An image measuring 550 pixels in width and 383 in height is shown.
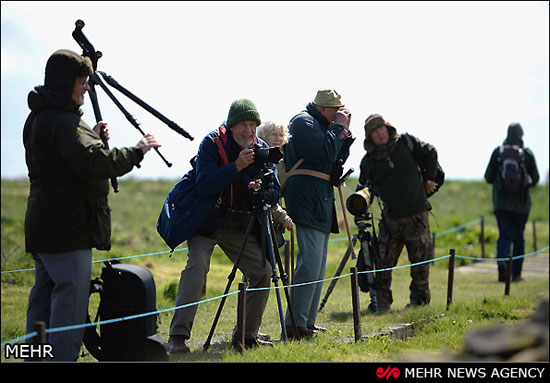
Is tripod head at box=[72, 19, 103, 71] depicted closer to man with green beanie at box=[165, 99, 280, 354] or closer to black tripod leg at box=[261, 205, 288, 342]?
man with green beanie at box=[165, 99, 280, 354]

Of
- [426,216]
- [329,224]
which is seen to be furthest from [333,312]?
[329,224]

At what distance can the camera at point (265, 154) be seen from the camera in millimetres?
5402

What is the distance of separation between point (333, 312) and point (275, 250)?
2.97 metres

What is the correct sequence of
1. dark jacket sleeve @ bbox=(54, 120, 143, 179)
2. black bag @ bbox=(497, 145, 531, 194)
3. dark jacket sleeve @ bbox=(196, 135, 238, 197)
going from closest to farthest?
dark jacket sleeve @ bbox=(54, 120, 143, 179)
dark jacket sleeve @ bbox=(196, 135, 238, 197)
black bag @ bbox=(497, 145, 531, 194)

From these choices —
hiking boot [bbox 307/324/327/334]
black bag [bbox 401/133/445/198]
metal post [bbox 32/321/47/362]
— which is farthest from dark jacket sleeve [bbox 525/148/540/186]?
metal post [bbox 32/321/47/362]

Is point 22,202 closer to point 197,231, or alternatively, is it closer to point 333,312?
point 333,312

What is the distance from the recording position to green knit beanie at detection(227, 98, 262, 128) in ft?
18.2

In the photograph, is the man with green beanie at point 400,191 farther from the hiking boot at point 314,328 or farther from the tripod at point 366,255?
the hiking boot at point 314,328

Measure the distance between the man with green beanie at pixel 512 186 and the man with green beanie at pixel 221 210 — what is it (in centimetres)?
670

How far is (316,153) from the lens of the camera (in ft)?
21.2

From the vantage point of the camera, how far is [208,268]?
5832mm
